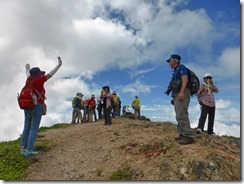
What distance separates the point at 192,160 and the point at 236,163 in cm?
104

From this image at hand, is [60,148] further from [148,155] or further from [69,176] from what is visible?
[148,155]

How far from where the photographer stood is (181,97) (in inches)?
334

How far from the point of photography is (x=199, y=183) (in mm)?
6918

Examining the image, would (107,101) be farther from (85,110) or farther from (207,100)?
→ (85,110)

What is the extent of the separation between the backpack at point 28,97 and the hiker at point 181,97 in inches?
149

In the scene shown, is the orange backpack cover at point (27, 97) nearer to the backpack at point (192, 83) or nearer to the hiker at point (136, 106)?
the backpack at point (192, 83)

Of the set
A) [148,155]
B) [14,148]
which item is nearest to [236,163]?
[148,155]

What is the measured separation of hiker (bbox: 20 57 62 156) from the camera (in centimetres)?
916

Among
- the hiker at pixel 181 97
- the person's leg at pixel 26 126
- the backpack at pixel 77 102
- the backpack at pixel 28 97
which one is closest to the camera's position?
the hiker at pixel 181 97

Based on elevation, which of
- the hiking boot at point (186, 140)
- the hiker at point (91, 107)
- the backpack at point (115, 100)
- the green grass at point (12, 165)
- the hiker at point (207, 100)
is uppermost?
the backpack at point (115, 100)

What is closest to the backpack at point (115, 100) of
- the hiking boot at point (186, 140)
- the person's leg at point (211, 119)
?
the person's leg at point (211, 119)

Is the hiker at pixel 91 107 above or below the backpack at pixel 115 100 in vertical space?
below

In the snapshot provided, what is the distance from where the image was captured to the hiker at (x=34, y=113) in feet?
30.1

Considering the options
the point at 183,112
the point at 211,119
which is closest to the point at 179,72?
the point at 183,112
